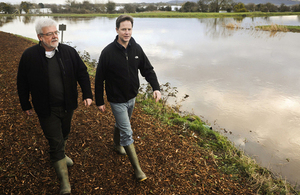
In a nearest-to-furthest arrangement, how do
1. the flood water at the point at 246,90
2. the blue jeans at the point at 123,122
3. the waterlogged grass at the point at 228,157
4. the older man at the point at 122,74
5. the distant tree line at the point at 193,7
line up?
the older man at the point at 122,74, the blue jeans at the point at 123,122, the waterlogged grass at the point at 228,157, the flood water at the point at 246,90, the distant tree line at the point at 193,7

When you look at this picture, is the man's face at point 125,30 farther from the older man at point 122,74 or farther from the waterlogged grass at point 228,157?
the waterlogged grass at point 228,157

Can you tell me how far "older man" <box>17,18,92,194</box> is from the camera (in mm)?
2361

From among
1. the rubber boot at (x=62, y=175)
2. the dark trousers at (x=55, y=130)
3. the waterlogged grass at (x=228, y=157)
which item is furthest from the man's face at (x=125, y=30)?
the waterlogged grass at (x=228, y=157)

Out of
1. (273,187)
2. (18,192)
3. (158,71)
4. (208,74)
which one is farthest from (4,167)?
(208,74)

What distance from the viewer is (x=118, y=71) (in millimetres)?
2727

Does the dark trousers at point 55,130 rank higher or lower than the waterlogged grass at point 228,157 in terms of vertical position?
higher

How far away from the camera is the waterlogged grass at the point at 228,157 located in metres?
3.36

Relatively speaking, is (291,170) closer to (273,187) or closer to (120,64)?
(273,187)

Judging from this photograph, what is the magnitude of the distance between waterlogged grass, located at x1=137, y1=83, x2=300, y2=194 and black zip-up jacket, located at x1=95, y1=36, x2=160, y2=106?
7.18 feet

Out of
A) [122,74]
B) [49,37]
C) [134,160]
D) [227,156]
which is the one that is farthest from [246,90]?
[49,37]

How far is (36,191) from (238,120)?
518 cm

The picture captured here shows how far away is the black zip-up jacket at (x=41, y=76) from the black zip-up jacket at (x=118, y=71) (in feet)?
1.11

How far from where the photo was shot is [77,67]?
275 cm

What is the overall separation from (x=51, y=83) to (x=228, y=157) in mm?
3375
